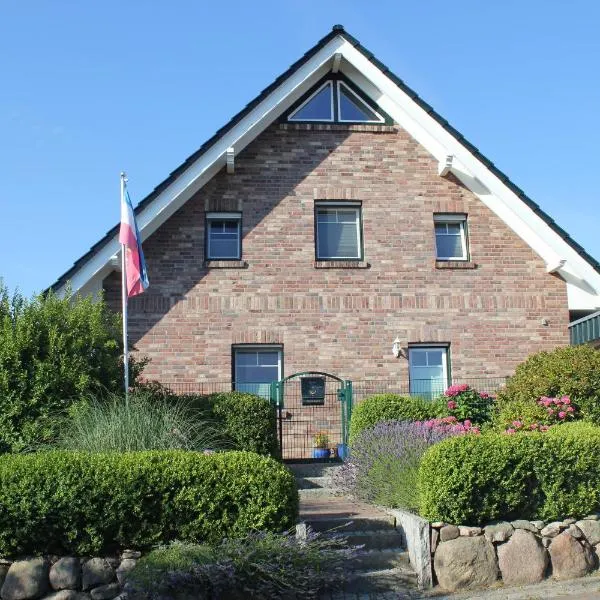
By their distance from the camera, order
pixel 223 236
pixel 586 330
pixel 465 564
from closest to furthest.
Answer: pixel 465 564 < pixel 223 236 < pixel 586 330

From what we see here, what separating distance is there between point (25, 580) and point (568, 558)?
516cm

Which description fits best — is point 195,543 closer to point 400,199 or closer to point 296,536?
point 296,536

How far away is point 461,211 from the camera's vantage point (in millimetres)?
16781

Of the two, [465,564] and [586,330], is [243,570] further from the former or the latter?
[586,330]

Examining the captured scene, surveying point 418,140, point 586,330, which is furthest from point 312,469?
point 418,140

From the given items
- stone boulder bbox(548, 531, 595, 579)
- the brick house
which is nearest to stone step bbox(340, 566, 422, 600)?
stone boulder bbox(548, 531, 595, 579)

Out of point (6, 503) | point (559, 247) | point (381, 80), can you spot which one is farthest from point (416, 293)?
point (6, 503)

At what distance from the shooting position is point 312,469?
42.5 ft

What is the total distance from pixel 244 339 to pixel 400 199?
4.18 metres

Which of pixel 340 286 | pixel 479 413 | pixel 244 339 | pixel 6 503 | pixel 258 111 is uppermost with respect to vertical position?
pixel 258 111

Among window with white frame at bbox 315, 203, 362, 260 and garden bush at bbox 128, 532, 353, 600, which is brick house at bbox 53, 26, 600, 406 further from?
garden bush at bbox 128, 532, 353, 600

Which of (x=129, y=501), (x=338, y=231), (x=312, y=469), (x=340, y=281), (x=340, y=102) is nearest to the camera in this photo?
(x=129, y=501)

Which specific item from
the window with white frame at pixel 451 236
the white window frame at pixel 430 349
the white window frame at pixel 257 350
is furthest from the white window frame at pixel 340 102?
the white window frame at pixel 257 350

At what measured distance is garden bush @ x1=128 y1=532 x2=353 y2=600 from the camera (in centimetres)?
700
